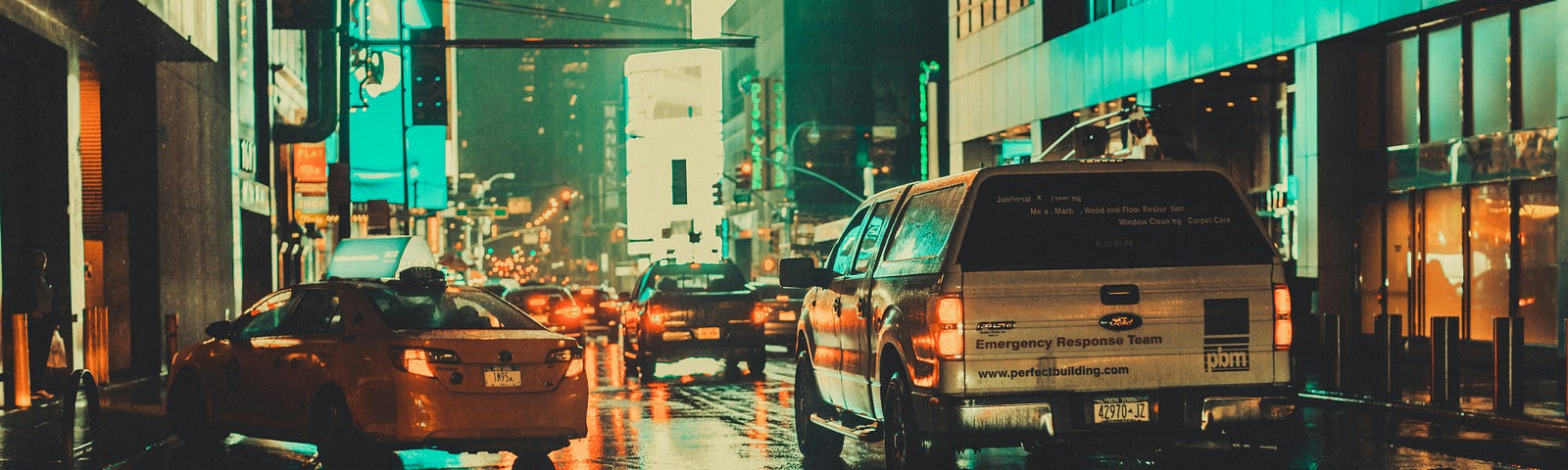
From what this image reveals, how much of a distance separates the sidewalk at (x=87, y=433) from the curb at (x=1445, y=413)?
9.71m

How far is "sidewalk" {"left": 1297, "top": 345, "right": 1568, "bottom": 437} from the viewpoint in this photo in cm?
1404

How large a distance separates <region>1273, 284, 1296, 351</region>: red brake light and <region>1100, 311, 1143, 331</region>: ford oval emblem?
751mm

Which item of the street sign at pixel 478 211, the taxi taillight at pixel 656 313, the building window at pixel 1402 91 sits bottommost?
the taxi taillight at pixel 656 313

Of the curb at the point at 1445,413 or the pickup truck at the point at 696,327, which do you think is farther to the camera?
the pickup truck at the point at 696,327

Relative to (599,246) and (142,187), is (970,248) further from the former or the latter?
(599,246)

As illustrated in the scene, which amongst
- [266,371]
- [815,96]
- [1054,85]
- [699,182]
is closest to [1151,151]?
[1054,85]

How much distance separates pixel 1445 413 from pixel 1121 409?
747 centimetres

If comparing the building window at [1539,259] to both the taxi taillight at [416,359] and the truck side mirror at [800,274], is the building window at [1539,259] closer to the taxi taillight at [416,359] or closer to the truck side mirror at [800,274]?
the truck side mirror at [800,274]

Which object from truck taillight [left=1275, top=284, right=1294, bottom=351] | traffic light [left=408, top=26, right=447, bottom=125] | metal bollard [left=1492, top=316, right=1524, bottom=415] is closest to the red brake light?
truck taillight [left=1275, top=284, right=1294, bottom=351]

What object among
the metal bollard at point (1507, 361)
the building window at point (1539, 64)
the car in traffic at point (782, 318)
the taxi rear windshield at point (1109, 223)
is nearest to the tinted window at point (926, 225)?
the taxi rear windshield at point (1109, 223)

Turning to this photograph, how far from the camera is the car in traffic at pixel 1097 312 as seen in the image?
8805 millimetres

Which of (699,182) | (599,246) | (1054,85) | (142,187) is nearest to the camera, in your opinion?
(142,187)

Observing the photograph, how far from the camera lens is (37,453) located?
12508 mm

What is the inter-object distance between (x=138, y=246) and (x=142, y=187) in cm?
87
